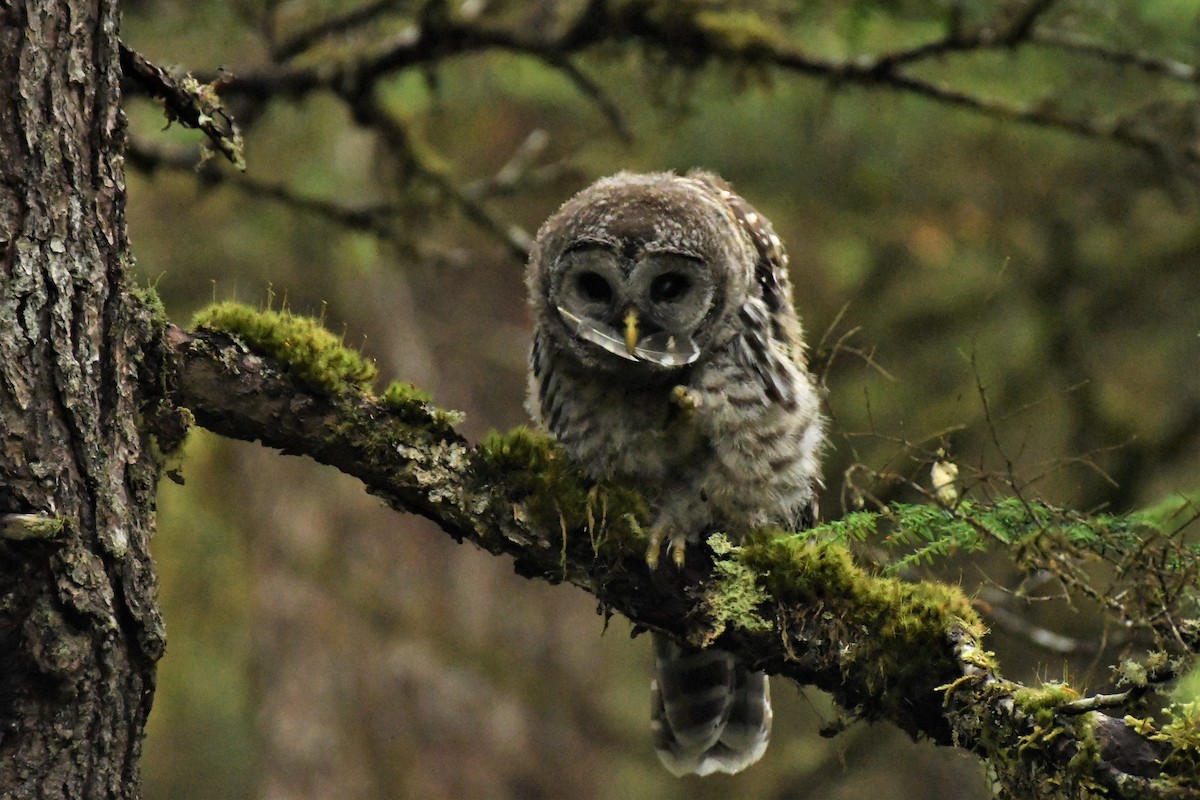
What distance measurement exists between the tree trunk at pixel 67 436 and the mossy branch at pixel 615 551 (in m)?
0.25

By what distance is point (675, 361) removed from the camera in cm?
388

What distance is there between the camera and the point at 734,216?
14.8 feet

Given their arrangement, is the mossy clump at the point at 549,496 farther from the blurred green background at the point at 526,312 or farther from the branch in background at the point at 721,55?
the blurred green background at the point at 526,312

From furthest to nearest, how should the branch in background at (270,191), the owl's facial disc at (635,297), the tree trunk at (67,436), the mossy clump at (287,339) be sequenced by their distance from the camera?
the branch in background at (270,191) → the owl's facial disc at (635,297) → the mossy clump at (287,339) → the tree trunk at (67,436)

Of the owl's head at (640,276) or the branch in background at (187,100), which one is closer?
the branch in background at (187,100)

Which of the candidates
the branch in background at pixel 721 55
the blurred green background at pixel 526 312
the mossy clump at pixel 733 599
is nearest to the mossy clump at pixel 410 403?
the mossy clump at pixel 733 599

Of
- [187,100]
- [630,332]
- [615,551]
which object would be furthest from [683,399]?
[187,100]

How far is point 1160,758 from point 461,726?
5.38 m

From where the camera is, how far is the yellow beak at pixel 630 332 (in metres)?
3.88

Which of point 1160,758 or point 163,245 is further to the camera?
point 163,245

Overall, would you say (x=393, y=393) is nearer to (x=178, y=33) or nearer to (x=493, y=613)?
(x=178, y=33)

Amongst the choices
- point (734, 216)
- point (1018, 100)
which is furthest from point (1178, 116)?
point (734, 216)

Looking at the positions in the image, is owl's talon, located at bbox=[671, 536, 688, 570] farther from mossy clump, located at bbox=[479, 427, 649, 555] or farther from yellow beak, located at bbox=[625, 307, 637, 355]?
yellow beak, located at bbox=[625, 307, 637, 355]

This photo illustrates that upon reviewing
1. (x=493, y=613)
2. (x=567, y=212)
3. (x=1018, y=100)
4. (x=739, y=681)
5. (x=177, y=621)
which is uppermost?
(x=1018, y=100)
